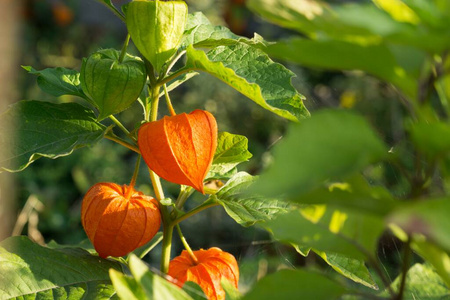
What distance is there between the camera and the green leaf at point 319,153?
0.70 feet

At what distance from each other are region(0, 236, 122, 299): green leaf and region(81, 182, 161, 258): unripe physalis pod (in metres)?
0.02

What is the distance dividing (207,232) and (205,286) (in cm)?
178

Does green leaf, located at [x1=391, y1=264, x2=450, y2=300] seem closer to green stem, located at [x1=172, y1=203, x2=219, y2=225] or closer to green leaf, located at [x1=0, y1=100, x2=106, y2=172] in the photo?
green stem, located at [x1=172, y1=203, x2=219, y2=225]

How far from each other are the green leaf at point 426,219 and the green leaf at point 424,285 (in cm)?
41

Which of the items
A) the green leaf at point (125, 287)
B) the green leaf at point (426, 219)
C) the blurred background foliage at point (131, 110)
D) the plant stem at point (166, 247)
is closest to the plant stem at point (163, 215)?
the plant stem at point (166, 247)

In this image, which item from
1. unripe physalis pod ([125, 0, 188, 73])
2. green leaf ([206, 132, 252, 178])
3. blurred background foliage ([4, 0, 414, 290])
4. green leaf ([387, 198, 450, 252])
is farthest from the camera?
blurred background foliage ([4, 0, 414, 290])

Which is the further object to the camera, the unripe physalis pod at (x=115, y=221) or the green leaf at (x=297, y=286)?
the unripe physalis pod at (x=115, y=221)

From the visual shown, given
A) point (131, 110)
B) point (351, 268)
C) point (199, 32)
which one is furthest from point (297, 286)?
point (131, 110)

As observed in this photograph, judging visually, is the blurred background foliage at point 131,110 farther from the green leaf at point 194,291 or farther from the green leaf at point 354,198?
the green leaf at point 354,198

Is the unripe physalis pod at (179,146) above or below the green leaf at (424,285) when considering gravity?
above

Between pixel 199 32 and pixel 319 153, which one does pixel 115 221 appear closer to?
pixel 199 32

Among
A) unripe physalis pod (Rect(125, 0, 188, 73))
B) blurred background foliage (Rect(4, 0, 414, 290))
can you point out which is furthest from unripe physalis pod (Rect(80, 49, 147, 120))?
blurred background foliage (Rect(4, 0, 414, 290))

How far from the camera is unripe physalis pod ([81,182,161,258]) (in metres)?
0.53

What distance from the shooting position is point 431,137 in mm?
235
